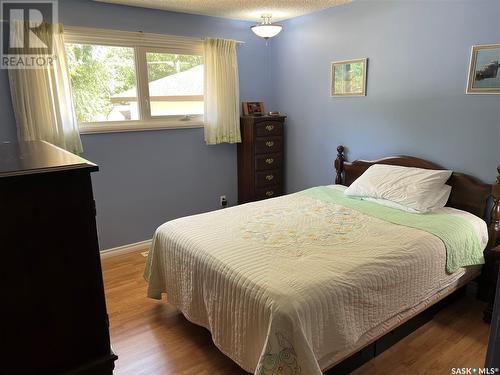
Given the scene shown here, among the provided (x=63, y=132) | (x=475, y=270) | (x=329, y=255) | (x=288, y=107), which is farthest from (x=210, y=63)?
(x=475, y=270)

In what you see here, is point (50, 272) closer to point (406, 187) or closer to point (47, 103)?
point (47, 103)

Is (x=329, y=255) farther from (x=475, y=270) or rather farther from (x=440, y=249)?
(x=475, y=270)

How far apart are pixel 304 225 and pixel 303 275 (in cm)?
75

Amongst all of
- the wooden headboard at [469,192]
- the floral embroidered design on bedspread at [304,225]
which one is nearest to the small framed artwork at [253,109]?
the wooden headboard at [469,192]

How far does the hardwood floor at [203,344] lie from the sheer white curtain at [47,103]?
146cm

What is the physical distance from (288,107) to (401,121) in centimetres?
147

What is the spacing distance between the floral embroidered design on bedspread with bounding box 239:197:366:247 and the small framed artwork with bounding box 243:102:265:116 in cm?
162

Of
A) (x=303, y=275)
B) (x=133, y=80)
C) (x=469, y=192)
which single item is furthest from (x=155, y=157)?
(x=469, y=192)

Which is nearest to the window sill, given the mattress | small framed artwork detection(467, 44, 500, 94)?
the mattress

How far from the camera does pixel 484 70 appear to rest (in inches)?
99.0

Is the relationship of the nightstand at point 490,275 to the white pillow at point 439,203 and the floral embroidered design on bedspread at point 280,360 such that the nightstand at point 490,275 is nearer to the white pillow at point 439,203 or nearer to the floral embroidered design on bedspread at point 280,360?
the white pillow at point 439,203

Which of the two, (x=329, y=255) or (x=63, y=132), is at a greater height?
(x=63, y=132)

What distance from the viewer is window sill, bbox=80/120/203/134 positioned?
3195 mm

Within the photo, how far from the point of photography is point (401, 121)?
10.1ft
